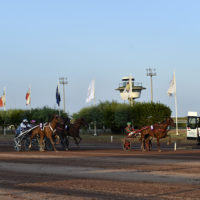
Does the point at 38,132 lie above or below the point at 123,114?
below

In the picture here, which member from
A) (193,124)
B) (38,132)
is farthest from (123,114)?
(38,132)

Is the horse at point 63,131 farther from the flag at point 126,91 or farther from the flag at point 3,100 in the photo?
the flag at point 3,100

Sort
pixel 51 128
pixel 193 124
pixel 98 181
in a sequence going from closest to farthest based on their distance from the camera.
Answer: pixel 98 181, pixel 51 128, pixel 193 124

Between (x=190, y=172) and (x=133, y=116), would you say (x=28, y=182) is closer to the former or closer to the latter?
(x=190, y=172)

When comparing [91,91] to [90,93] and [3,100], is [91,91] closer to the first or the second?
[90,93]

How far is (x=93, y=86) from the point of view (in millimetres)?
56156

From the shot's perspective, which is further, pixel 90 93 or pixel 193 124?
pixel 90 93

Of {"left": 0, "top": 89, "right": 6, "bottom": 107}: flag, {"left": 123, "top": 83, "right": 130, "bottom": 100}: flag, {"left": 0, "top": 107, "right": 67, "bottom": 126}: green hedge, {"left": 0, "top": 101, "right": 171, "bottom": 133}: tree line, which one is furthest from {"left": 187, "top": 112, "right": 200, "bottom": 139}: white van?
{"left": 0, "top": 89, "right": 6, "bottom": 107}: flag

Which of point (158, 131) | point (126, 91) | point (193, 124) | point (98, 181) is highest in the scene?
point (126, 91)

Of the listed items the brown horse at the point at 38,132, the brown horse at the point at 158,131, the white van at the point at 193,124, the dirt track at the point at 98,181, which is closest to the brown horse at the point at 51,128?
the brown horse at the point at 38,132

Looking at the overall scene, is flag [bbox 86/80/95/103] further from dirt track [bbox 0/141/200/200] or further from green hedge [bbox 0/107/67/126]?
dirt track [bbox 0/141/200/200]

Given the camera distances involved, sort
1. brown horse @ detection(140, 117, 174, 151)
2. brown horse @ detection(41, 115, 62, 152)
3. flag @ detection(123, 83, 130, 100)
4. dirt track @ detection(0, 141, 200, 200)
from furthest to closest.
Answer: flag @ detection(123, 83, 130, 100), brown horse @ detection(41, 115, 62, 152), brown horse @ detection(140, 117, 174, 151), dirt track @ detection(0, 141, 200, 200)

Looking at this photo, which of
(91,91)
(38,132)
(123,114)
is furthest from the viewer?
(123,114)

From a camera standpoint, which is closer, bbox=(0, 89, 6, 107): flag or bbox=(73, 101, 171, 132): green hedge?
bbox=(73, 101, 171, 132): green hedge
